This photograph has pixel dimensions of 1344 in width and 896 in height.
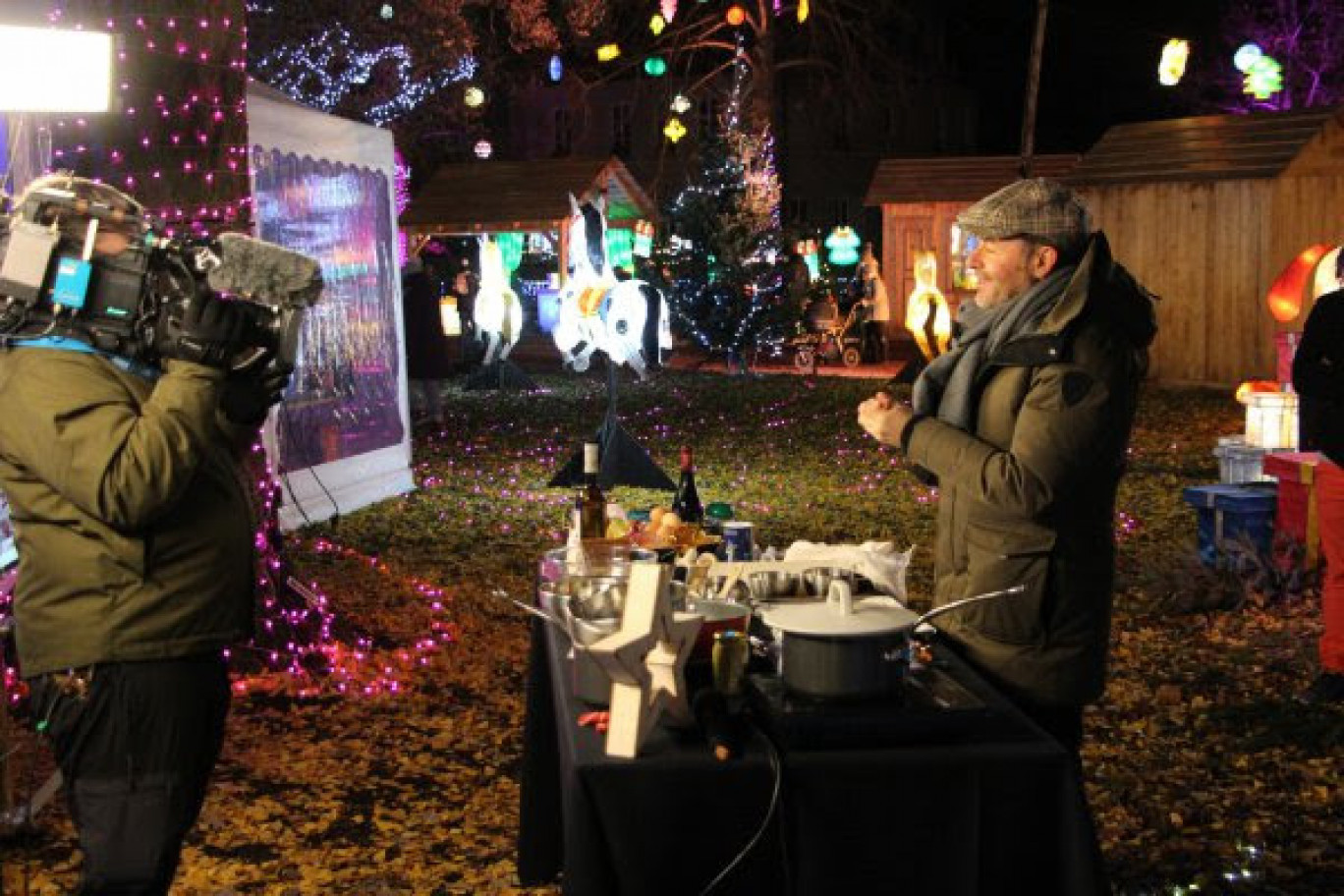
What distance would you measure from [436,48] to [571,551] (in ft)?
75.8

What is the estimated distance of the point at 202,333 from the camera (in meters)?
2.97

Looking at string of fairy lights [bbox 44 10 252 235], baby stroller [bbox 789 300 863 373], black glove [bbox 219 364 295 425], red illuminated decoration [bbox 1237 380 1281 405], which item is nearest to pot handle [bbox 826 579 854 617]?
black glove [bbox 219 364 295 425]

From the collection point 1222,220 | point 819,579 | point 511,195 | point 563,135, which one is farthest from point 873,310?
point 563,135

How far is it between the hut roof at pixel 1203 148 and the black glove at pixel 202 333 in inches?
753

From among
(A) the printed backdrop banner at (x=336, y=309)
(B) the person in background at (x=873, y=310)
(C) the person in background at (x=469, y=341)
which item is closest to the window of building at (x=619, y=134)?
(C) the person in background at (x=469, y=341)

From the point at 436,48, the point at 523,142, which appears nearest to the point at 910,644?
the point at 436,48

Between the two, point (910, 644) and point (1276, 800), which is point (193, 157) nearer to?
point (910, 644)

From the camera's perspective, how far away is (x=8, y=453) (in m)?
3.02

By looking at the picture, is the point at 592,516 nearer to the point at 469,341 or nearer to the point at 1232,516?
the point at 1232,516

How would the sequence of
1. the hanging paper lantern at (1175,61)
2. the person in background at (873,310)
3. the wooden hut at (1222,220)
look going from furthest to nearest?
the person in background at (873,310)
the hanging paper lantern at (1175,61)
the wooden hut at (1222,220)

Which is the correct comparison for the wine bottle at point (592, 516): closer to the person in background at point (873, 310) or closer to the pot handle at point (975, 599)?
the pot handle at point (975, 599)

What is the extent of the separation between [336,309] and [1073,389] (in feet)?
28.5

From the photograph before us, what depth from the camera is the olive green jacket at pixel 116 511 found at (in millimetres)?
2916

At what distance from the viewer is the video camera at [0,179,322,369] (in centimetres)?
291
